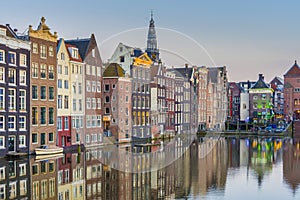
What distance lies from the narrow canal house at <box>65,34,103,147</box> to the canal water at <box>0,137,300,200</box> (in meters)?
13.4

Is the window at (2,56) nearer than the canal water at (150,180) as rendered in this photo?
No

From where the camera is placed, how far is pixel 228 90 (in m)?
113

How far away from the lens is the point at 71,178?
105 feet

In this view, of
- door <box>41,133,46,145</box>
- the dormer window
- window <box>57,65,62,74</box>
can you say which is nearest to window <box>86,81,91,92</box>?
the dormer window

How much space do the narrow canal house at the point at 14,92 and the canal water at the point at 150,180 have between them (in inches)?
140

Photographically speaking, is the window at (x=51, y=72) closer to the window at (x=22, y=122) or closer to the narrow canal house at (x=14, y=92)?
the narrow canal house at (x=14, y=92)

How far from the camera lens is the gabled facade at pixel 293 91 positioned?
122 m

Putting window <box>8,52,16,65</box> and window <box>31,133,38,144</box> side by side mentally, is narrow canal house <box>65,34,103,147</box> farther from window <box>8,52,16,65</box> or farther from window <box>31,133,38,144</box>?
window <box>8,52,16,65</box>

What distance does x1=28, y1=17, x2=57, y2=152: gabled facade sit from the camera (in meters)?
49.1

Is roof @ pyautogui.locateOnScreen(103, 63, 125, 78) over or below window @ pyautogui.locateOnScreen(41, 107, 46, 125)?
over

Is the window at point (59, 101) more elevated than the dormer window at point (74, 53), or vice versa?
the dormer window at point (74, 53)

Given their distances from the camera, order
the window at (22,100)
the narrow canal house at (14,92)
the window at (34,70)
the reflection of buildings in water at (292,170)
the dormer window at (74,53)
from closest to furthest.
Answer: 1. the reflection of buildings in water at (292,170)
2. the narrow canal house at (14,92)
3. the window at (22,100)
4. the window at (34,70)
5. the dormer window at (74,53)

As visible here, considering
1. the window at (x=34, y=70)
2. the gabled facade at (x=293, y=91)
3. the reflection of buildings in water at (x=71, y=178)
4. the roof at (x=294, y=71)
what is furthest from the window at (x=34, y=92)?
the roof at (x=294, y=71)

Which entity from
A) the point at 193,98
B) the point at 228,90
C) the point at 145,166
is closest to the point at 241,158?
the point at 145,166
